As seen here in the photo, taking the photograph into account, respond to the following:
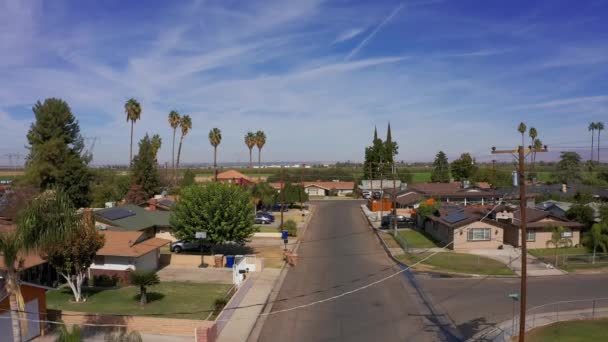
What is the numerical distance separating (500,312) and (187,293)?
1736 cm

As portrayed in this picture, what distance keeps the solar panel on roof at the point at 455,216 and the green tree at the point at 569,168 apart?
68.3m

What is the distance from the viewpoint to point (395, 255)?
39.8m

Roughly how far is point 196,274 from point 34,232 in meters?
18.3

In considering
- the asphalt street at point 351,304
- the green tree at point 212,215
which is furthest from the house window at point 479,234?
the green tree at point 212,215

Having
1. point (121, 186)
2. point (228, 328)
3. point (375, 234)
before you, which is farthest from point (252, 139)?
point (228, 328)

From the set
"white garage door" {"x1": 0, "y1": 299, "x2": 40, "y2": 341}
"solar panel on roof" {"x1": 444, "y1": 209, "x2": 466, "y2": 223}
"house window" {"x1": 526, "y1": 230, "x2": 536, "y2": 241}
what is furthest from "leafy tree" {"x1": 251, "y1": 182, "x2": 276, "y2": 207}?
"white garage door" {"x1": 0, "y1": 299, "x2": 40, "y2": 341}

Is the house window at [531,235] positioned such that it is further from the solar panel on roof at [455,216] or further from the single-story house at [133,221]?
the single-story house at [133,221]

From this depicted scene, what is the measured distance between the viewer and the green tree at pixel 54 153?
2328 inches

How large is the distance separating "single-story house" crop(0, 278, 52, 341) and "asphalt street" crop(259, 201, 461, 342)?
31.2ft

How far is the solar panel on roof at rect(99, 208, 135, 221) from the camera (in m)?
40.7

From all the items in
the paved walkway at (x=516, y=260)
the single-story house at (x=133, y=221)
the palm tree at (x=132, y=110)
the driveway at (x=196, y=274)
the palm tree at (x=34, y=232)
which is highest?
the palm tree at (x=132, y=110)

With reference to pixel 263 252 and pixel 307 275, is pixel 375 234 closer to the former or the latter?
pixel 263 252

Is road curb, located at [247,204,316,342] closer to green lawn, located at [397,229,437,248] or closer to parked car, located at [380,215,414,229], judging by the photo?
green lawn, located at [397,229,437,248]

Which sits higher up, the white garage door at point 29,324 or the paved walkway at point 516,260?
the white garage door at point 29,324
